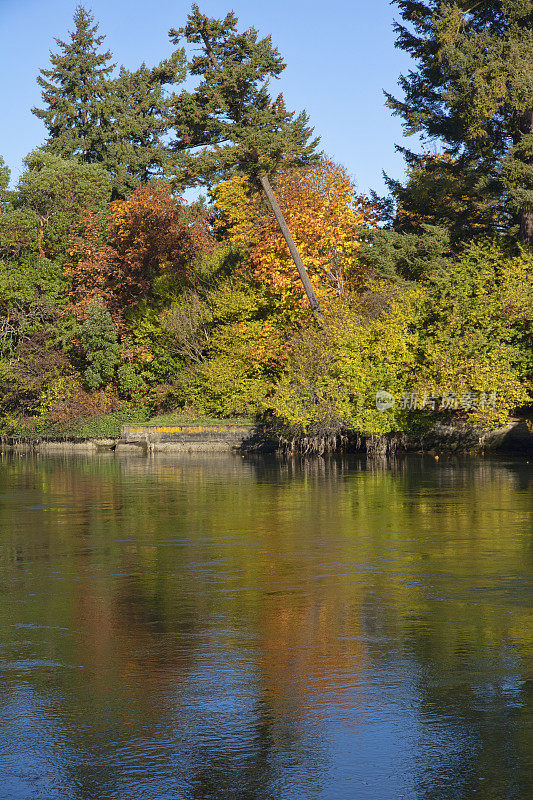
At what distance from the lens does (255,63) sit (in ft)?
132

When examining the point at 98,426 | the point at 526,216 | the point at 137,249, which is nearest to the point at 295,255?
the point at 526,216

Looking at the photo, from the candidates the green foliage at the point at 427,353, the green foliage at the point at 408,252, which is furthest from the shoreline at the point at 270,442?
the green foliage at the point at 408,252

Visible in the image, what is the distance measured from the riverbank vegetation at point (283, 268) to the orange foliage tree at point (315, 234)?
11 cm

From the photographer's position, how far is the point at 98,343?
159 ft

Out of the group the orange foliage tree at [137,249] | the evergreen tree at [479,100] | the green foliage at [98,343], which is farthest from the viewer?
the orange foliage tree at [137,249]

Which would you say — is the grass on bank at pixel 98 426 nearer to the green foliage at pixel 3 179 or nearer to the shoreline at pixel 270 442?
the shoreline at pixel 270 442

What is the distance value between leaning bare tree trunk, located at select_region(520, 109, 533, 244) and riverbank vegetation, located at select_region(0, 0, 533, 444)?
2.8 inches

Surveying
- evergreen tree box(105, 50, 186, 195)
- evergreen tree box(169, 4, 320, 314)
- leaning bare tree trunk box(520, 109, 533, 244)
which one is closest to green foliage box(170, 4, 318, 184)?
evergreen tree box(169, 4, 320, 314)

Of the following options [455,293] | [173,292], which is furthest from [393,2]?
[173,292]

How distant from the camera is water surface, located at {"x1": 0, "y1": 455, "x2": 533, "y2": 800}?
6.17 meters

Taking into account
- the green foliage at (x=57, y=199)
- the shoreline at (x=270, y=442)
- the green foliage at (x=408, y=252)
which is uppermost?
the green foliage at (x=57, y=199)

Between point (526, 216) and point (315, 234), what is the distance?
986 centimetres

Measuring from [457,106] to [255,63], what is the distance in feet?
31.2

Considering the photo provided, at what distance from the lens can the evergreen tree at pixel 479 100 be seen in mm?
33406
